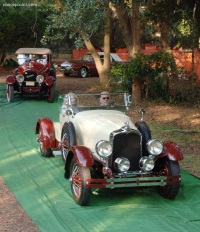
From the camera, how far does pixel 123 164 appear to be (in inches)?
265

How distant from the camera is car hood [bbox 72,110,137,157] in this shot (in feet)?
23.8

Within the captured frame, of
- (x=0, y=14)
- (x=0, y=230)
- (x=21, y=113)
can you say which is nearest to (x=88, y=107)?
(x=0, y=230)

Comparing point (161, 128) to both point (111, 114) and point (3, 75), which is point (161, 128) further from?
point (3, 75)

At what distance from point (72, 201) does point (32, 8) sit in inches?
933

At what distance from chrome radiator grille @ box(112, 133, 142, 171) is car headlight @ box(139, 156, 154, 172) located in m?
0.12

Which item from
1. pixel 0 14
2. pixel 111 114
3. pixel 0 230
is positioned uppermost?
pixel 0 14

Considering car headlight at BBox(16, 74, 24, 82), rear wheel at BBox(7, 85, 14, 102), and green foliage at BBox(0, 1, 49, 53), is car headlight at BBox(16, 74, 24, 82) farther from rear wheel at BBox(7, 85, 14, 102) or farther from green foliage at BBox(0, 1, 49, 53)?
green foliage at BBox(0, 1, 49, 53)

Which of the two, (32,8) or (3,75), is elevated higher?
(32,8)

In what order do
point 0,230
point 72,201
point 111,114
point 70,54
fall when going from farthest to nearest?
point 70,54, point 111,114, point 72,201, point 0,230

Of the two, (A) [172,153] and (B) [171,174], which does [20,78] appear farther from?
(B) [171,174]

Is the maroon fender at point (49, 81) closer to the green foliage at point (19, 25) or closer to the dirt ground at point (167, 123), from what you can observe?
the dirt ground at point (167, 123)

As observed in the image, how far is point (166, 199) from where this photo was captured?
23.2ft

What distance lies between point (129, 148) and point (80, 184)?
2.67 ft

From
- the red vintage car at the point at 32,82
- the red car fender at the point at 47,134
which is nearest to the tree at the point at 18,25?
the red vintage car at the point at 32,82
